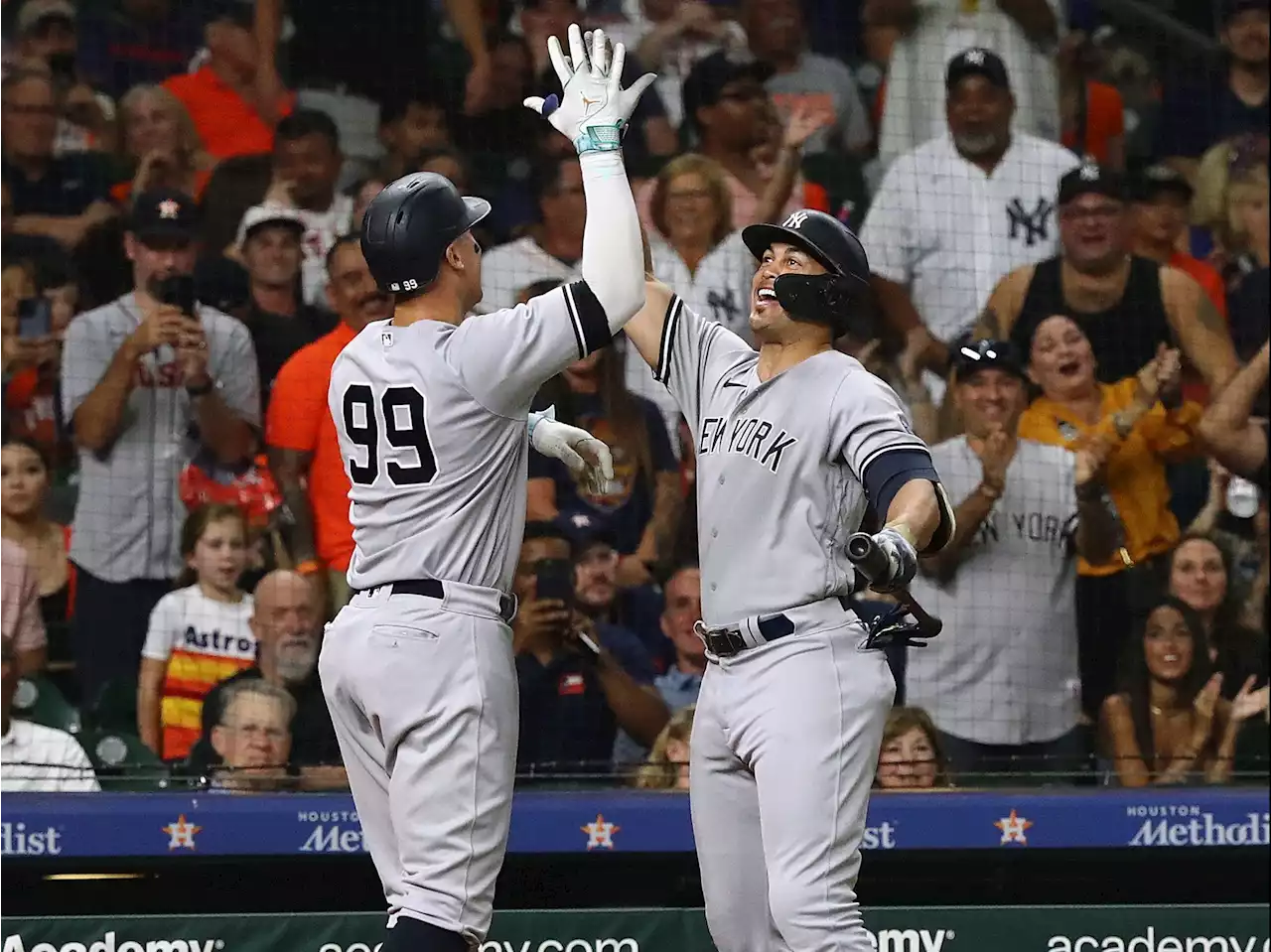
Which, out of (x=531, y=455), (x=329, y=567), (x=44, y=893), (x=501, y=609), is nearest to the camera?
(x=501, y=609)

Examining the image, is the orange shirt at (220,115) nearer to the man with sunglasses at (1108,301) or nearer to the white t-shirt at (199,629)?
the white t-shirt at (199,629)

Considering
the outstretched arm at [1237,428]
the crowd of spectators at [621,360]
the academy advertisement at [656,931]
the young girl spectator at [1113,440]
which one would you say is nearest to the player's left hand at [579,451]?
the academy advertisement at [656,931]

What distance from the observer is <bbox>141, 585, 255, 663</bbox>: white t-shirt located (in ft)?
17.3

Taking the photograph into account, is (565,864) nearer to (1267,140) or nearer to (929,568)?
(929,568)

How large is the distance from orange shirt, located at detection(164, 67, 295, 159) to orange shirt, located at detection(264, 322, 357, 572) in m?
0.87

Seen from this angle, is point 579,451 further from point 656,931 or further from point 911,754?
point 911,754

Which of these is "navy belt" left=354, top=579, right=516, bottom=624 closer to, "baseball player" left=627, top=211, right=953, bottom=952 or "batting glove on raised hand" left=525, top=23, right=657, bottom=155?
"baseball player" left=627, top=211, right=953, bottom=952

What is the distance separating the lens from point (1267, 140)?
6484 mm

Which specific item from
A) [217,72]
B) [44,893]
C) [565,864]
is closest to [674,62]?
[217,72]

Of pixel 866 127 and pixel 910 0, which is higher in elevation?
pixel 910 0

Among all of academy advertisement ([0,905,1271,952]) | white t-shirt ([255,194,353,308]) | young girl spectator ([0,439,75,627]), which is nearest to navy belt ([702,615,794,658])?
academy advertisement ([0,905,1271,952])

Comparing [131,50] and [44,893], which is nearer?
[44,893]

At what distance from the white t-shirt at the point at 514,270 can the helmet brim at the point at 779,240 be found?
2368 millimetres

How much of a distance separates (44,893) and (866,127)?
3.38 metres
